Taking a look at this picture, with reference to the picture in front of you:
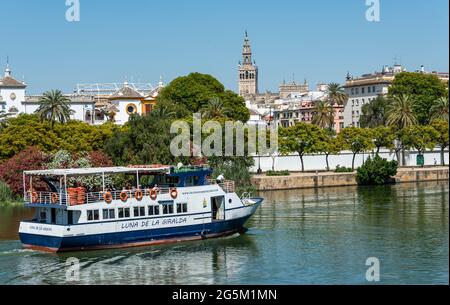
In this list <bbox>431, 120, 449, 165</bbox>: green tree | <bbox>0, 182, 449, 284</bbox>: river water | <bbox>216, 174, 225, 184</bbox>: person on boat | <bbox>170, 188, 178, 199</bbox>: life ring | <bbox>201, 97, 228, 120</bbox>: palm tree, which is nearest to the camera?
<bbox>0, 182, 449, 284</bbox>: river water

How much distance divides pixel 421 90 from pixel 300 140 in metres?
35.2

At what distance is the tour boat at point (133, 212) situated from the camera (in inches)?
1762

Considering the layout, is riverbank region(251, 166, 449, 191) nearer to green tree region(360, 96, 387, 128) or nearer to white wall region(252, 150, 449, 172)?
white wall region(252, 150, 449, 172)

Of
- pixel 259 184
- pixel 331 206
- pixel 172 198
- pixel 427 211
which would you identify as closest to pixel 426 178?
pixel 259 184

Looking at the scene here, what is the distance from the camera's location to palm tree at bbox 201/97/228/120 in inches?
3637

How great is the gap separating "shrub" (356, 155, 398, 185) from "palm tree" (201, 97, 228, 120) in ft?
53.2

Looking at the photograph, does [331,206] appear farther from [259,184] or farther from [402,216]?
[259,184]

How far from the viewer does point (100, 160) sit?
229 feet

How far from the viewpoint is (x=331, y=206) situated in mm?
63062

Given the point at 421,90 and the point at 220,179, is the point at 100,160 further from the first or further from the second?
the point at 421,90

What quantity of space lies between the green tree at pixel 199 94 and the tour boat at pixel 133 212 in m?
52.9

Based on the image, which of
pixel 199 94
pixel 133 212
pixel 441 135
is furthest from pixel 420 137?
pixel 133 212

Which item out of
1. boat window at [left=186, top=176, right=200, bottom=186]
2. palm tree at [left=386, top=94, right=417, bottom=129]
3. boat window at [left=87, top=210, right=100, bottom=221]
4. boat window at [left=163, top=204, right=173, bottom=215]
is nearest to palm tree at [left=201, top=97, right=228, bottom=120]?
palm tree at [left=386, top=94, right=417, bottom=129]

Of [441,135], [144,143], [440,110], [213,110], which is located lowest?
[144,143]
